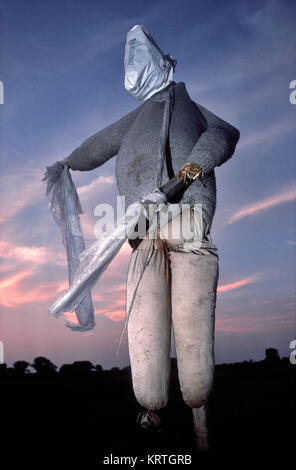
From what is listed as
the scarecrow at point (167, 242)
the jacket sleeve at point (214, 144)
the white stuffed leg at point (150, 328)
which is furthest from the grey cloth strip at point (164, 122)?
the white stuffed leg at point (150, 328)

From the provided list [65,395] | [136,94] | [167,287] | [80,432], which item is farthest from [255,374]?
[136,94]

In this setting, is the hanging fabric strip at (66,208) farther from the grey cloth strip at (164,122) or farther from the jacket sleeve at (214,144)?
the jacket sleeve at (214,144)

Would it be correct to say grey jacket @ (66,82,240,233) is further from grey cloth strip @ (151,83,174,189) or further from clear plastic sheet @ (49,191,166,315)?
clear plastic sheet @ (49,191,166,315)

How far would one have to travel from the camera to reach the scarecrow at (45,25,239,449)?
196 centimetres

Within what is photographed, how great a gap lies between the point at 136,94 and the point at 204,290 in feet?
4.08

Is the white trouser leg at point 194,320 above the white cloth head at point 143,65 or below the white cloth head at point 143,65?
below

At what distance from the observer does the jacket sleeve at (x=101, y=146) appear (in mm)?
2637

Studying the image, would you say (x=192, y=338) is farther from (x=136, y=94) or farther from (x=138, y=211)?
(x=136, y=94)

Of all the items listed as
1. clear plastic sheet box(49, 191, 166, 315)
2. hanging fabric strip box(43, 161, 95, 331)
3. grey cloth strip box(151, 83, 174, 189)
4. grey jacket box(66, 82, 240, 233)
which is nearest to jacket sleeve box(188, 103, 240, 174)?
grey jacket box(66, 82, 240, 233)

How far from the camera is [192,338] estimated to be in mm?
1965

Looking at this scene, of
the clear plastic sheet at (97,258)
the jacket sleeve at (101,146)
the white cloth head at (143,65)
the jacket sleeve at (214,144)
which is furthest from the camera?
the jacket sleeve at (101,146)

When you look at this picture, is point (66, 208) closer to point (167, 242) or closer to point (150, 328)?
point (167, 242)

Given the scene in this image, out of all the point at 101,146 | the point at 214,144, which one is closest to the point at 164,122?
the point at 214,144
